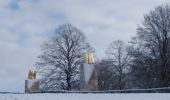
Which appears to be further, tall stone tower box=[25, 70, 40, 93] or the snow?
tall stone tower box=[25, 70, 40, 93]

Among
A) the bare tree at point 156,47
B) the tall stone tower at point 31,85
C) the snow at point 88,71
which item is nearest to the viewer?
the snow at point 88,71

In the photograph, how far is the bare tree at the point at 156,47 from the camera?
51.7 metres

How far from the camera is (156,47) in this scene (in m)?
52.0

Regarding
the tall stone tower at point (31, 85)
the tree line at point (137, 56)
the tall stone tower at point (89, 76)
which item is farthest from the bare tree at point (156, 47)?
the tall stone tower at point (89, 76)

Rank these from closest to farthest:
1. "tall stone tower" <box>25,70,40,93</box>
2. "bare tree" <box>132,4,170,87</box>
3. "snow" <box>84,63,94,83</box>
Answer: "snow" <box>84,63,94,83</box>, "tall stone tower" <box>25,70,40,93</box>, "bare tree" <box>132,4,170,87</box>

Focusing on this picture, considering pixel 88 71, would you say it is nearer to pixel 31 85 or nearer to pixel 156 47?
pixel 31 85

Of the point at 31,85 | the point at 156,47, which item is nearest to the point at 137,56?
the point at 156,47

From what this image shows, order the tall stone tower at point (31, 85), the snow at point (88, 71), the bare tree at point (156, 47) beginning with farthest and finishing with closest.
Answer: the bare tree at point (156, 47) → the tall stone tower at point (31, 85) → the snow at point (88, 71)

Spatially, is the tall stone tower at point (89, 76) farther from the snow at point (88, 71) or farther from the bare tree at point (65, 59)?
the bare tree at point (65, 59)

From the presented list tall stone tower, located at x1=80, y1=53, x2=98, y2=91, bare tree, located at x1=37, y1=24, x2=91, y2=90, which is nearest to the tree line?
bare tree, located at x1=37, y1=24, x2=91, y2=90

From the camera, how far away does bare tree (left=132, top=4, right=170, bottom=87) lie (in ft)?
170

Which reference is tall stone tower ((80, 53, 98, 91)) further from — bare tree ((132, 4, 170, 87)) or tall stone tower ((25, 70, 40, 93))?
bare tree ((132, 4, 170, 87))

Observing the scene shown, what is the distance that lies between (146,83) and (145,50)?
428 centimetres

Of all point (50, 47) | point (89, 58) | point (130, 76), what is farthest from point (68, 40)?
point (89, 58)
